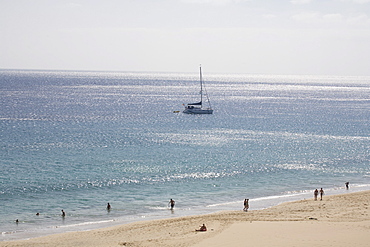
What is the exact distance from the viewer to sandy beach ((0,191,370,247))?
27.9 meters

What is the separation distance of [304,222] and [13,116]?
280ft

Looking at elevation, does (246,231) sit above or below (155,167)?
below

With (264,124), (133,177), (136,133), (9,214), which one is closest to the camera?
(9,214)

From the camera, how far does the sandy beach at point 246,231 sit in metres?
27.9

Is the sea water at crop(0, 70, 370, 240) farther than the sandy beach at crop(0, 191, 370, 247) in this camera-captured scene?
Yes

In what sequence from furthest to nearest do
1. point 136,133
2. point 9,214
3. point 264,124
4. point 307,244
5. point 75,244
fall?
point 264,124 < point 136,133 < point 9,214 < point 75,244 < point 307,244

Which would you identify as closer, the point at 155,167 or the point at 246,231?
the point at 246,231

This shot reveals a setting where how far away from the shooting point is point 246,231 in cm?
3042

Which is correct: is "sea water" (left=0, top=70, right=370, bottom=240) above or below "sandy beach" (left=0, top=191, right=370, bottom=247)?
above

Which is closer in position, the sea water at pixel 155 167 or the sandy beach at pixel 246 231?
the sandy beach at pixel 246 231

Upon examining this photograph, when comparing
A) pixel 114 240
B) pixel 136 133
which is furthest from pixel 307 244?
pixel 136 133

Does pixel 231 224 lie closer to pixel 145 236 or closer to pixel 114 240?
pixel 145 236

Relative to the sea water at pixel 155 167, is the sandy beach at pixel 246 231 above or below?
below

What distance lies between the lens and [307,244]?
26875mm
